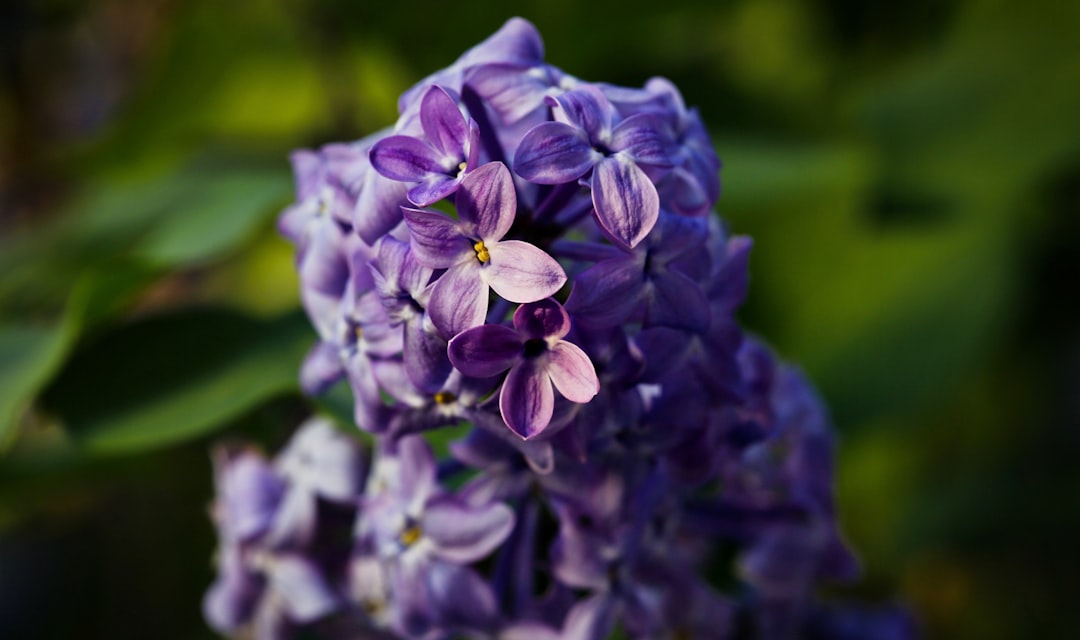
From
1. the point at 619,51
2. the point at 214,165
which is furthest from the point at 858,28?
the point at 214,165

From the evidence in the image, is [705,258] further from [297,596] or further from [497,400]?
[297,596]

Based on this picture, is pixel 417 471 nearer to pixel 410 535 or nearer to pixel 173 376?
pixel 410 535

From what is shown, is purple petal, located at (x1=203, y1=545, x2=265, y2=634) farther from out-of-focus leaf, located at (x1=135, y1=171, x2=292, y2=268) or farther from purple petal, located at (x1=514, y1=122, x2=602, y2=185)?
purple petal, located at (x1=514, y1=122, x2=602, y2=185)

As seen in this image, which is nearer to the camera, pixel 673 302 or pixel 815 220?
pixel 673 302

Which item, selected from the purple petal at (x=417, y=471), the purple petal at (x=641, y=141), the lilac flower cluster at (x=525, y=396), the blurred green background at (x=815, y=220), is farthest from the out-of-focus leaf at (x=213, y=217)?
the purple petal at (x=641, y=141)

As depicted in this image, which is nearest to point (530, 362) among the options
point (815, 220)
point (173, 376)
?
point (173, 376)

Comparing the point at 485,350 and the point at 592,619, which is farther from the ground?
the point at 485,350

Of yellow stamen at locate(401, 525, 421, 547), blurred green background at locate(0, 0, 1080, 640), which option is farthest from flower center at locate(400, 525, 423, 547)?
blurred green background at locate(0, 0, 1080, 640)
